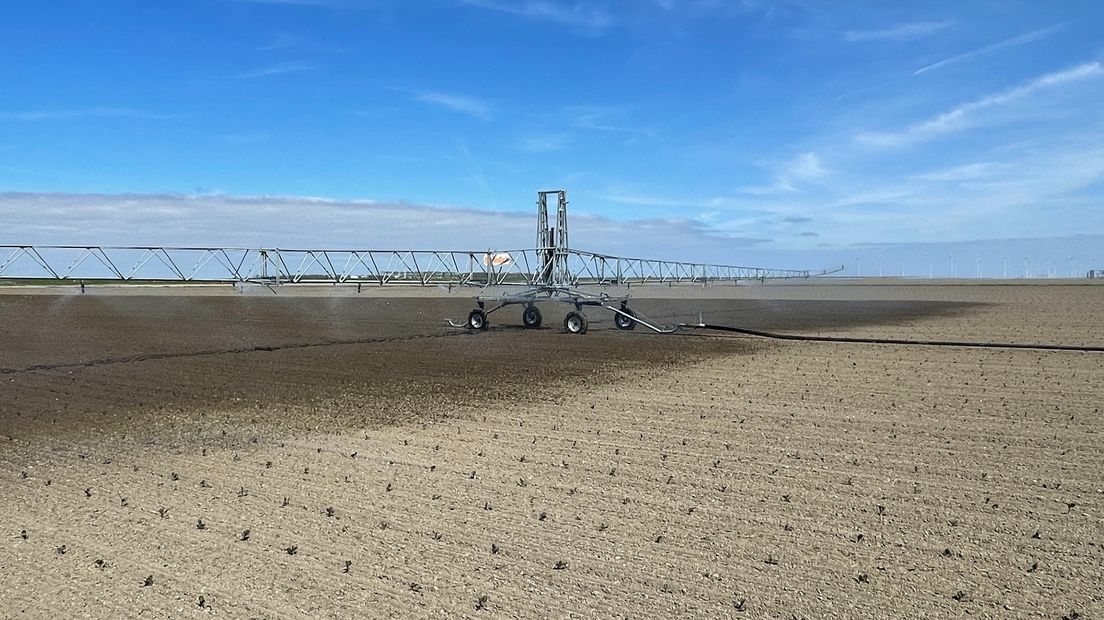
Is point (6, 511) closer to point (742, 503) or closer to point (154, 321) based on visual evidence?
point (742, 503)

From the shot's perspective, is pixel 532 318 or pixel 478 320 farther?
pixel 532 318

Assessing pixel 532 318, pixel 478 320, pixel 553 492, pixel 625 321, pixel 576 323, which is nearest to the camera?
pixel 553 492

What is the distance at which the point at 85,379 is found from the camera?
1404cm

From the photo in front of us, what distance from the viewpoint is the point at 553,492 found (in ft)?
23.9

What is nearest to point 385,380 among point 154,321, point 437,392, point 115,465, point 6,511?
point 437,392

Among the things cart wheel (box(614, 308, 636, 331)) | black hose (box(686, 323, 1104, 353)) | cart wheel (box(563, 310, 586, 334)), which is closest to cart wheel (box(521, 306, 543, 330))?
cart wheel (box(563, 310, 586, 334))

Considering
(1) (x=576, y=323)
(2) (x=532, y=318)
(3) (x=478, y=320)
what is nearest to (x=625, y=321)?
(1) (x=576, y=323)

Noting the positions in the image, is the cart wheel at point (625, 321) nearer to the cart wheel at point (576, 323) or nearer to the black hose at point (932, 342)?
the cart wheel at point (576, 323)

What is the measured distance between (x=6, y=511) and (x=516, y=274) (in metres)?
21.9

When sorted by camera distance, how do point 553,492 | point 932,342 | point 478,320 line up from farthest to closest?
point 478,320 < point 932,342 < point 553,492

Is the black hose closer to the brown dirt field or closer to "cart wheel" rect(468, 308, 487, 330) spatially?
the brown dirt field

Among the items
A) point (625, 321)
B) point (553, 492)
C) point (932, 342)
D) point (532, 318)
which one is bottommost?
point (553, 492)

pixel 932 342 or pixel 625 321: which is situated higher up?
pixel 625 321

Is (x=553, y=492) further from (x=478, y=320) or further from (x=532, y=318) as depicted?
(x=532, y=318)
